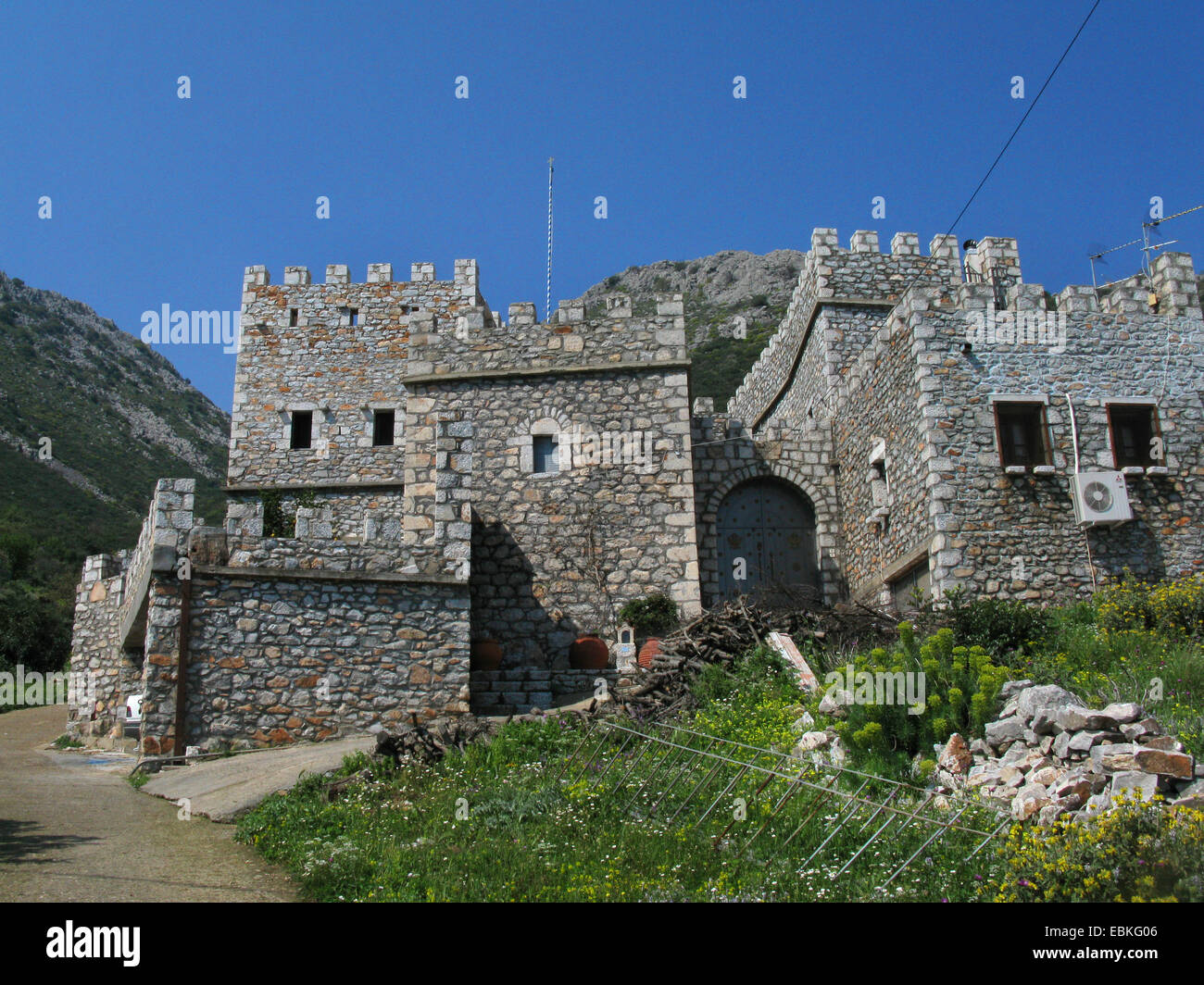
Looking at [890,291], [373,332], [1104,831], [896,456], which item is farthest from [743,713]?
[373,332]

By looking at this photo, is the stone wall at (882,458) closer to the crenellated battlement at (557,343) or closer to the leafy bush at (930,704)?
the crenellated battlement at (557,343)

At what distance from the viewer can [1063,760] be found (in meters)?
6.93

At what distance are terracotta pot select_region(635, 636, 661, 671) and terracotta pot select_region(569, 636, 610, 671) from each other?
93cm

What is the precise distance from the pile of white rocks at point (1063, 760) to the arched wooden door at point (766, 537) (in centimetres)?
820

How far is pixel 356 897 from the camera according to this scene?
6.03 meters

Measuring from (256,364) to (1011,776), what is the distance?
1928cm

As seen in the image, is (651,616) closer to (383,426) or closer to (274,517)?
(274,517)

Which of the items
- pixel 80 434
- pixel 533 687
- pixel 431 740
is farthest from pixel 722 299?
pixel 431 740

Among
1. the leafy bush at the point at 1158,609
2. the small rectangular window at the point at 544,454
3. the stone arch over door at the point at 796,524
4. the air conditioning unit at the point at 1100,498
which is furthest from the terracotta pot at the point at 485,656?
the air conditioning unit at the point at 1100,498

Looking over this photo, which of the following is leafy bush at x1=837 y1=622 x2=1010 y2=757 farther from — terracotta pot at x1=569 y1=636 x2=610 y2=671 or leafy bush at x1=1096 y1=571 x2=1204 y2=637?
terracotta pot at x1=569 y1=636 x2=610 y2=671

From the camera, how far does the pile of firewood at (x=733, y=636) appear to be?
11.3m

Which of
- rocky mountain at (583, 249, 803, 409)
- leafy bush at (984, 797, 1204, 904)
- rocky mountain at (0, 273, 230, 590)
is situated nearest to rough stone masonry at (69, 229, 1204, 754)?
leafy bush at (984, 797, 1204, 904)

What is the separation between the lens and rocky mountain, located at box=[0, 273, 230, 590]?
126 feet
